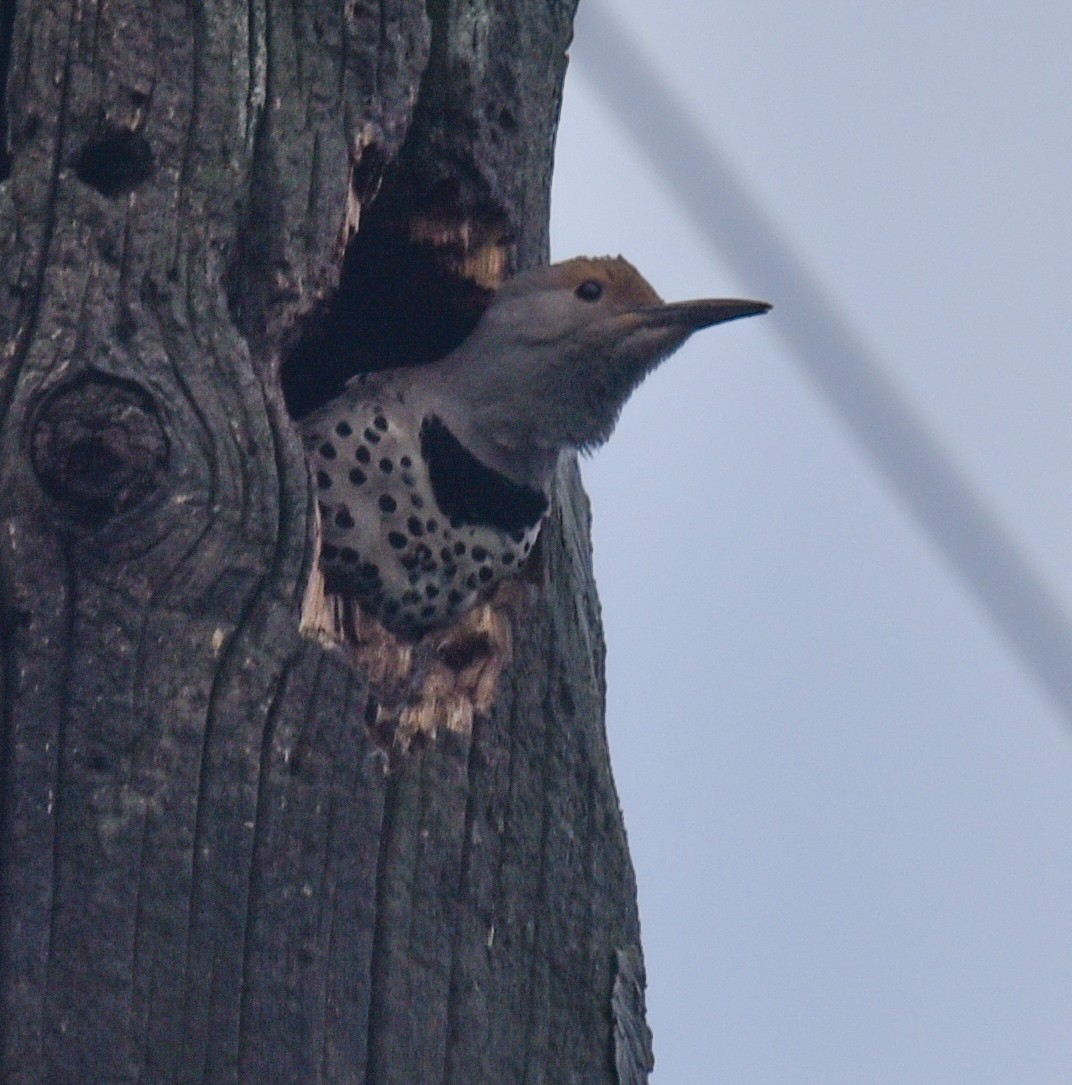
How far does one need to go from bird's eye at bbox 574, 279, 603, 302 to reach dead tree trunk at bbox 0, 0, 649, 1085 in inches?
22.7

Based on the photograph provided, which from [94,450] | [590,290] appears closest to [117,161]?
[94,450]

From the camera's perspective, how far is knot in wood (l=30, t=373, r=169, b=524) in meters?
2.25

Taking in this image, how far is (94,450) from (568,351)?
1340 millimetres

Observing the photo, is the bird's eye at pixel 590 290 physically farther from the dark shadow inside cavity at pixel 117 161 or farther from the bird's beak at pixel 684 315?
the dark shadow inside cavity at pixel 117 161

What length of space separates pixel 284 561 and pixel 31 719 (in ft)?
1.10

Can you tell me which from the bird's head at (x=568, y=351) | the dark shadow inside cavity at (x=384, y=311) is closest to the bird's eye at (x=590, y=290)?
the bird's head at (x=568, y=351)

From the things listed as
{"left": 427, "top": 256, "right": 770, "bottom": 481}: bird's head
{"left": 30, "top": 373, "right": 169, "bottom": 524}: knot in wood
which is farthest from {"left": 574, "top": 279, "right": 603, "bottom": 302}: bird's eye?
{"left": 30, "top": 373, "right": 169, "bottom": 524}: knot in wood

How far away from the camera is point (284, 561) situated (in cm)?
232

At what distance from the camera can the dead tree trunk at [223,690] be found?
2.13m

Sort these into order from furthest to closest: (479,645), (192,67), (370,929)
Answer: (479,645) < (192,67) < (370,929)

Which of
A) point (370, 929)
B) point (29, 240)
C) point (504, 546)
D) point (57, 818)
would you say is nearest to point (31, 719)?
point (57, 818)

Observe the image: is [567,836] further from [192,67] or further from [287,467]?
[192,67]

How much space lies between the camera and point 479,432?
11.1 feet

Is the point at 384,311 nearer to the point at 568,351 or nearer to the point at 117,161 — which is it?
the point at 568,351
